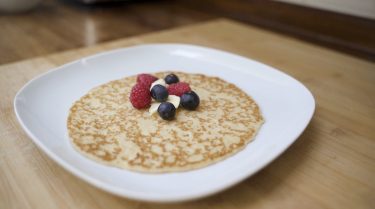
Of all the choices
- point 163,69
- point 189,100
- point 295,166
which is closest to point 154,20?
point 163,69

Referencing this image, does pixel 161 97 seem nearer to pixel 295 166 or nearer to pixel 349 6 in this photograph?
pixel 295 166

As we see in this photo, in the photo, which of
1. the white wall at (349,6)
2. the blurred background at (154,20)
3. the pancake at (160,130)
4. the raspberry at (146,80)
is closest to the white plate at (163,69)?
the pancake at (160,130)

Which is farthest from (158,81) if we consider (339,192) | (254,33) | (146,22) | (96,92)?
(146,22)

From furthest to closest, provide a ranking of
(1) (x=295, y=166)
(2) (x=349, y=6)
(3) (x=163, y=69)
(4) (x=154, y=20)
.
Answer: (4) (x=154, y=20)
(2) (x=349, y=6)
(3) (x=163, y=69)
(1) (x=295, y=166)

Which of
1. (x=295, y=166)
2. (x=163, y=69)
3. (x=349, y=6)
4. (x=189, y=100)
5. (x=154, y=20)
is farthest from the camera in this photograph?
(x=154, y=20)

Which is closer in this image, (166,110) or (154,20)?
(166,110)

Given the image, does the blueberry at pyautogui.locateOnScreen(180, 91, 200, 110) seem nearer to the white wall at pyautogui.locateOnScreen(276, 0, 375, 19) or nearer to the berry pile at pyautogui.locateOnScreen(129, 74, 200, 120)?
the berry pile at pyautogui.locateOnScreen(129, 74, 200, 120)

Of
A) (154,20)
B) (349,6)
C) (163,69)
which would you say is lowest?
(154,20)
